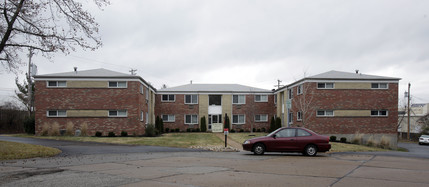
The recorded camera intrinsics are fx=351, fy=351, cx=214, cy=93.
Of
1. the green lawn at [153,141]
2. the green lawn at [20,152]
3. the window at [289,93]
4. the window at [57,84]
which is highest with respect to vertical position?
the window at [57,84]

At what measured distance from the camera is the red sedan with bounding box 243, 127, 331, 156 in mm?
15672

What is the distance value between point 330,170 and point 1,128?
38.4 meters

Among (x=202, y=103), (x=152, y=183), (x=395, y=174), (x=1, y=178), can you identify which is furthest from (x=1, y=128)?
(x=395, y=174)

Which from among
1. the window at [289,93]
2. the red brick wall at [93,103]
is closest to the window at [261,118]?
the window at [289,93]

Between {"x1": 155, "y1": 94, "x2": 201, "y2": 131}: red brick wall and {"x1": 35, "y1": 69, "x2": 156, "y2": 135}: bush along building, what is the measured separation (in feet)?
41.5

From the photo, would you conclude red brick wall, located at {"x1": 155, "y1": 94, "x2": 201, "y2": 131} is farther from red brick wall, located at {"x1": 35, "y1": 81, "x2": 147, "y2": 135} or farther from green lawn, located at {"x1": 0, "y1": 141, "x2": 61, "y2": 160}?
green lawn, located at {"x1": 0, "y1": 141, "x2": 61, "y2": 160}

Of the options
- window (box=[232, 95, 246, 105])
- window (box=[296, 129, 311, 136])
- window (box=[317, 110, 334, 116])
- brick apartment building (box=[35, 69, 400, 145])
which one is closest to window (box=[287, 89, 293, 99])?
brick apartment building (box=[35, 69, 400, 145])

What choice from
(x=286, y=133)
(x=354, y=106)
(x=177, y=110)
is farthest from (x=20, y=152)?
(x=177, y=110)

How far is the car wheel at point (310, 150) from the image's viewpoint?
15.7 meters

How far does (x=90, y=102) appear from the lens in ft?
102

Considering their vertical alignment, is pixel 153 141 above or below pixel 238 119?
below

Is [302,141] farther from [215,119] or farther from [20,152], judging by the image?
[215,119]

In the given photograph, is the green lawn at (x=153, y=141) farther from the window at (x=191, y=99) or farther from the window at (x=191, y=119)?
the window at (x=191, y=99)

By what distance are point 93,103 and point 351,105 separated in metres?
24.1
